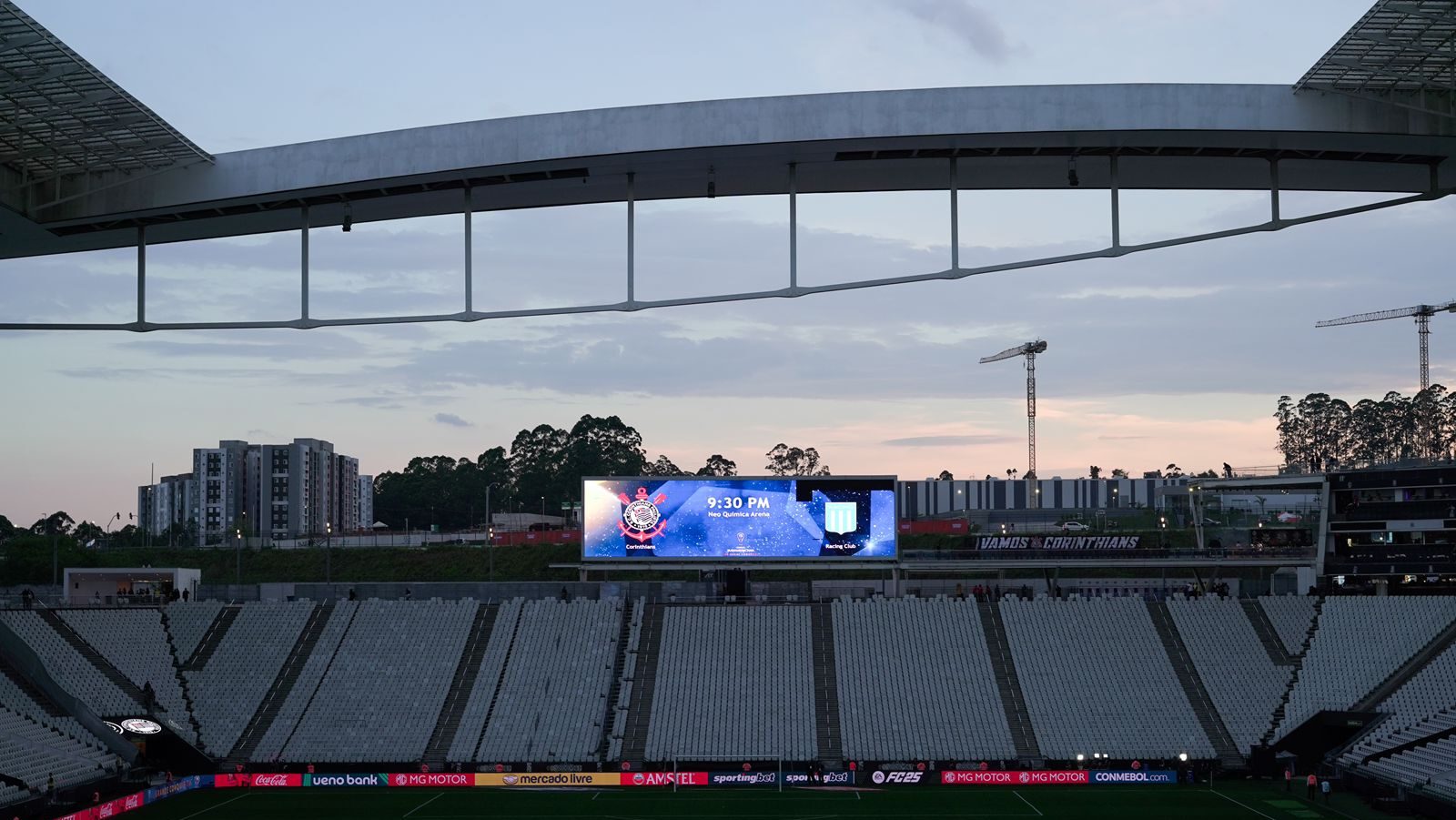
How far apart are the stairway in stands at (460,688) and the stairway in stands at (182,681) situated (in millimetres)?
7578

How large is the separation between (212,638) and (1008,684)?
29.1 m

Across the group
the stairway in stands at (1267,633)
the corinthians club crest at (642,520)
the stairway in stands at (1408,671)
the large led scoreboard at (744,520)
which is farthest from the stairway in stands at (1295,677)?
the corinthians club crest at (642,520)

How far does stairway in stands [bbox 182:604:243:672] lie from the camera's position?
169 feet

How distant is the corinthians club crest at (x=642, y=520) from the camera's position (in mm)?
52750

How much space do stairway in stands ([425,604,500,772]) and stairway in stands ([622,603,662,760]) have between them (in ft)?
18.8

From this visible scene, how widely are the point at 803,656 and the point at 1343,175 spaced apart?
115ft

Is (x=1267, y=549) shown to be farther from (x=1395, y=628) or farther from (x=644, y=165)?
(x=644, y=165)

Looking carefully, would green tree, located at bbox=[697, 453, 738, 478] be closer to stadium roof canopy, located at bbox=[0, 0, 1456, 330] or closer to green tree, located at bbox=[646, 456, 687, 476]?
green tree, located at bbox=[646, 456, 687, 476]

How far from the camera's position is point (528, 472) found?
12800 cm

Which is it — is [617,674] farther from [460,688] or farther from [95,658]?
[95,658]

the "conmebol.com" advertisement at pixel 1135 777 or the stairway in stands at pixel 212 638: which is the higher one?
the stairway in stands at pixel 212 638

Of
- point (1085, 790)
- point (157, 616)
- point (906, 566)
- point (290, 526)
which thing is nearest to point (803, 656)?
point (906, 566)

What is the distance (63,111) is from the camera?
1938 centimetres

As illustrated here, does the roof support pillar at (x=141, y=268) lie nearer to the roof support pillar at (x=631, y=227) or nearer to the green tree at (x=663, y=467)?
the roof support pillar at (x=631, y=227)
